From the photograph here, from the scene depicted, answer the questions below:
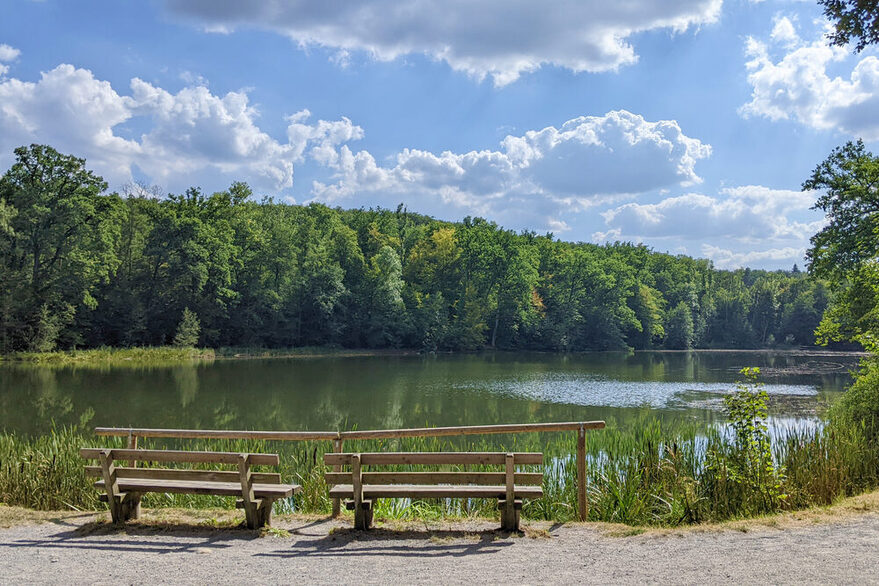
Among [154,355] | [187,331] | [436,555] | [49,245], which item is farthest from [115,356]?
[436,555]

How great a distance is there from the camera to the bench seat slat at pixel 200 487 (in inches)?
244

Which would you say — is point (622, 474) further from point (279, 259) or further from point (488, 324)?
point (488, 324)

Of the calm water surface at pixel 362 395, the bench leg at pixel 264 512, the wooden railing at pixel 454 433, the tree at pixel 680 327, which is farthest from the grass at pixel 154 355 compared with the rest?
the tree at pixel 680 327

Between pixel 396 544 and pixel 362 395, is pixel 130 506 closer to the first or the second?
pixel 396 544

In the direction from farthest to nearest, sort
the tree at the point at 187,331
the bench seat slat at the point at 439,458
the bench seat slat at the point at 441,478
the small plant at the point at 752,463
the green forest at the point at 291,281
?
the tree at the point at 187,331 → the green forest at the point at 291,281 → the small plant at the point at 752,463 → the bench seat slat at the point at 441,478 → the bench seat slat at the point at 439,458

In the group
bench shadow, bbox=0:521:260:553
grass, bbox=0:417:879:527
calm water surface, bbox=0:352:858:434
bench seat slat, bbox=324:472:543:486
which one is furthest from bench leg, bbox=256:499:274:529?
calm water surface, bbox=0:352:858:434

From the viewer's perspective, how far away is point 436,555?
5.55 m

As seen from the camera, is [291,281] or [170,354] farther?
[291,281]

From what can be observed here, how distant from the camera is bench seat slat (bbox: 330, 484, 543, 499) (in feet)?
19.7

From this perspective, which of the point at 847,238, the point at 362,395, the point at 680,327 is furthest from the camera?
the point at 680,327

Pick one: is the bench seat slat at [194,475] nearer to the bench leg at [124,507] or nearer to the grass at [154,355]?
the bench leg at [124,507]

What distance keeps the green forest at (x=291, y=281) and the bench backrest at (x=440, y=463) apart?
4211 centimetres

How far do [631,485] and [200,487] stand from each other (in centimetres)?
502

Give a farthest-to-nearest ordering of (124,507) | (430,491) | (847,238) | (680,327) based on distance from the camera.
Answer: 1. (680,327)
2. (847,238)
3. (124,507)
4. (430,491)
